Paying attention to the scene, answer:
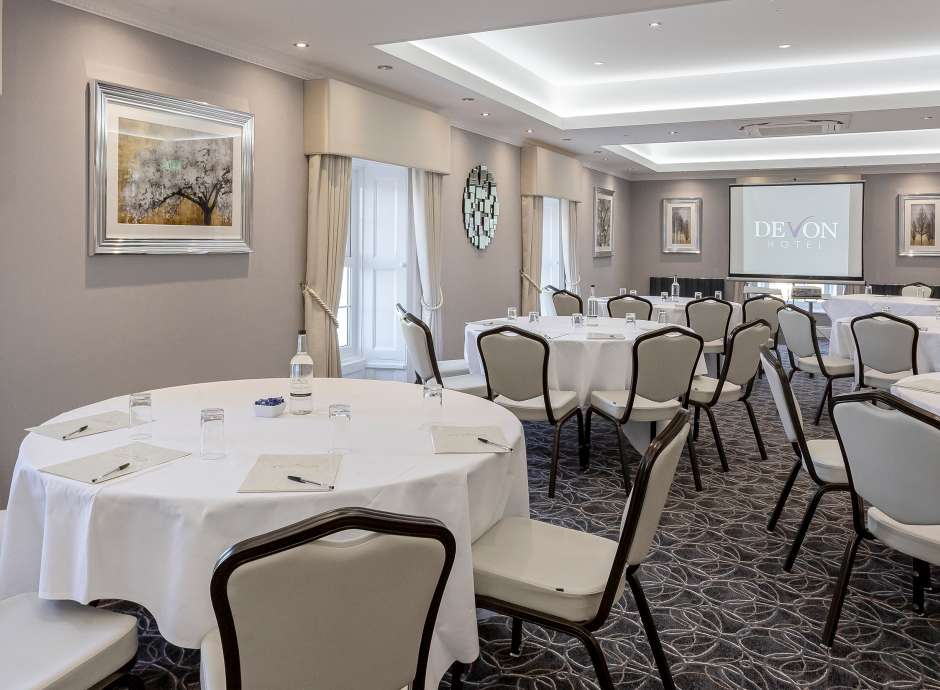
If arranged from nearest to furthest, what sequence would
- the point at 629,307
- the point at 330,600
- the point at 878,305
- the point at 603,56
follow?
1. the point at 330,600
2. the point at 603,56
3. the point at 629,307
4. the point at 878,305

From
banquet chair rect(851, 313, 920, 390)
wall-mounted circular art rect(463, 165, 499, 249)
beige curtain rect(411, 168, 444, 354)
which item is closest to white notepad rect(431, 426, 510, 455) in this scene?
banquet chair rect(851, 313, 920, 390)

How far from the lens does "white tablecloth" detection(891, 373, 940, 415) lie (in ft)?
10.4

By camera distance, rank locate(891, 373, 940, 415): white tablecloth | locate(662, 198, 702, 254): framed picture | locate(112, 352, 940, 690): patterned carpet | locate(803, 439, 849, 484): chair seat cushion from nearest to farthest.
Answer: locate(112, 352, 940, 690): patterned carpet → locate(891, 373, 940, 415): white tablecloth → locate(803, 439, 849, 484): chair seat cushion → locate(662, 198, 702, 254): framed picture

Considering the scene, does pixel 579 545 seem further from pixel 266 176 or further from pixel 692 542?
pixel 266 176

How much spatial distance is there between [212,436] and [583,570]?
1191mm

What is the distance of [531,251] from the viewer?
9672mm

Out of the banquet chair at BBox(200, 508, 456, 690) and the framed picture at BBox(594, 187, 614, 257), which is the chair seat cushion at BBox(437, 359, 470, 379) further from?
the framed picture at BBox(594, 187, 614, 257)

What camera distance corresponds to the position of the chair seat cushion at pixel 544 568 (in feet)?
6.79

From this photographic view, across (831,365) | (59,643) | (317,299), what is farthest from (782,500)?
(317,299)

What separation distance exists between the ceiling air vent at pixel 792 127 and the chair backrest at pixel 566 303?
8.79ft

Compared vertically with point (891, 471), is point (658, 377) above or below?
above

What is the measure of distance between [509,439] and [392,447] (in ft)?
1.33

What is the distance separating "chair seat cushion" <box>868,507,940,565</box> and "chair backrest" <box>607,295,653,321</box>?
5801 mm

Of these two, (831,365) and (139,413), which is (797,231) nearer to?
(831,365)
